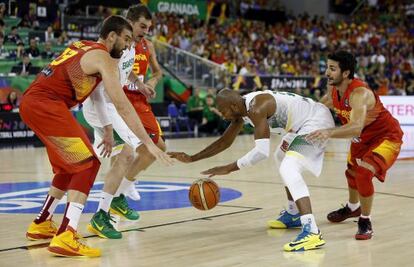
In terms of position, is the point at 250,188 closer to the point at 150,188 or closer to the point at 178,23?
the point at 150,188

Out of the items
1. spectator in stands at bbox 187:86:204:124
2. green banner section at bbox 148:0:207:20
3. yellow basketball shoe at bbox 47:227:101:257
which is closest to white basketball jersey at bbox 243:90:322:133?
yellow basketball shoe at bbox 47:227:101:257

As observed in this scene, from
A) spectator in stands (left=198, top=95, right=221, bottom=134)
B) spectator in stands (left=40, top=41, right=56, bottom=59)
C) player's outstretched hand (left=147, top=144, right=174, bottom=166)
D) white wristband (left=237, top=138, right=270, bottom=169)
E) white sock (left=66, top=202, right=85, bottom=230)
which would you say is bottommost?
spectator in stands (left=198, top=95, right=221, bottom=134)

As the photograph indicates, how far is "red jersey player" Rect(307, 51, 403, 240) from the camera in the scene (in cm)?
632

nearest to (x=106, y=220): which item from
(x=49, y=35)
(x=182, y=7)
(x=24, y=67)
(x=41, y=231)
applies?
(x=41, y=231)

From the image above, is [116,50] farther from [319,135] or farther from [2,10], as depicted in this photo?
[2,10]

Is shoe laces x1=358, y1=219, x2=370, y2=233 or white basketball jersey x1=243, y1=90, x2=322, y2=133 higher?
white basketball jersey x1=243, y1=90, x2=322, y2=133

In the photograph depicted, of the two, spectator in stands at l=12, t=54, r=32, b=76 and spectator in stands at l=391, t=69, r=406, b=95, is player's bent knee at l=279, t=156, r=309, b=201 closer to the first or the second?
spectator in stands at l=12, t=54, r=32, b=76

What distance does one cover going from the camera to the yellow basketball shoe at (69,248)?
5762mm

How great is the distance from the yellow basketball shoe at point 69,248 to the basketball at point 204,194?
45.7 inches

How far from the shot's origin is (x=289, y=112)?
21.7 feet

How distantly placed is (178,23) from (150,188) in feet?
59.7

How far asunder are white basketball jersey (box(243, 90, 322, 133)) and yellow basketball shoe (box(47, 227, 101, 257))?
1733mm

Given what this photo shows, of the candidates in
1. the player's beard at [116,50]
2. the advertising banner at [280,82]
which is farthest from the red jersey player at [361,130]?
the advertising banner at [280,82]

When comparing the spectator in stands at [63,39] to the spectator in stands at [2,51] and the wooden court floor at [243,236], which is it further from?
the wooden court floor at [243,236]
